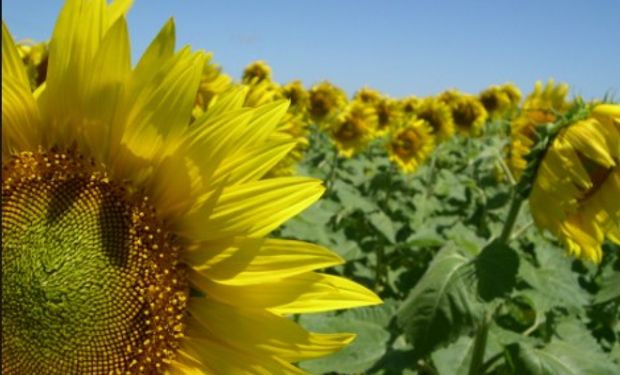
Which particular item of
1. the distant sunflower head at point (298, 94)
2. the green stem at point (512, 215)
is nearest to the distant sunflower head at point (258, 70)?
the distant sunflower head at point (298, 94)

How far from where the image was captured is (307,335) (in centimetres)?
151

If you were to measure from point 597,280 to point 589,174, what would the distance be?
1858 mm

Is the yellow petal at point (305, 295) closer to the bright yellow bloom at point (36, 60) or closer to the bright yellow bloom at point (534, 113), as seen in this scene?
the bright yellow bloom at point (534, 113)

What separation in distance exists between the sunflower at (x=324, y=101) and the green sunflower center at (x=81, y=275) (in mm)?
8595

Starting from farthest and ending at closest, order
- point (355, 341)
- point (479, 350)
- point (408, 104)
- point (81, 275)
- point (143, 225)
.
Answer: point (408, 104) → point (355, 341) → point (479, 350) → point (143, 225) → point (81, 275)

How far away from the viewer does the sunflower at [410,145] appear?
8453mm

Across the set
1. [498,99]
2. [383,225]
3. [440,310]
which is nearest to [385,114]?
[498,99]

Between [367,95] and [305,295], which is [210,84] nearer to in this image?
[305,295]

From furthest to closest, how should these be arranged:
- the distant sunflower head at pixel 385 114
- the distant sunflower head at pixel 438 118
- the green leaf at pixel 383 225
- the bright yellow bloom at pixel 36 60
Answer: the distant sunflower head at pixel 385 114 < the distant sunflower head at pixel 438 118 < the green leaf at pixel 383 225 < the bright yellow bloom at pixel 36 60

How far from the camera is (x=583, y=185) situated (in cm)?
243

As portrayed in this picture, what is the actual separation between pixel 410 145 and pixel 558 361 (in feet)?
20.0

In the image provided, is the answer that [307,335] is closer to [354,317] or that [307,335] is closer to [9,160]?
[9,160]

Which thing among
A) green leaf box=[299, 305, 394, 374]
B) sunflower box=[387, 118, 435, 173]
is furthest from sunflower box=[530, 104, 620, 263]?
sunflower box=[387, 118, 435, 173]

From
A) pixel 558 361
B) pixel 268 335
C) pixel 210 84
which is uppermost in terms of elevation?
pixel 210 84
